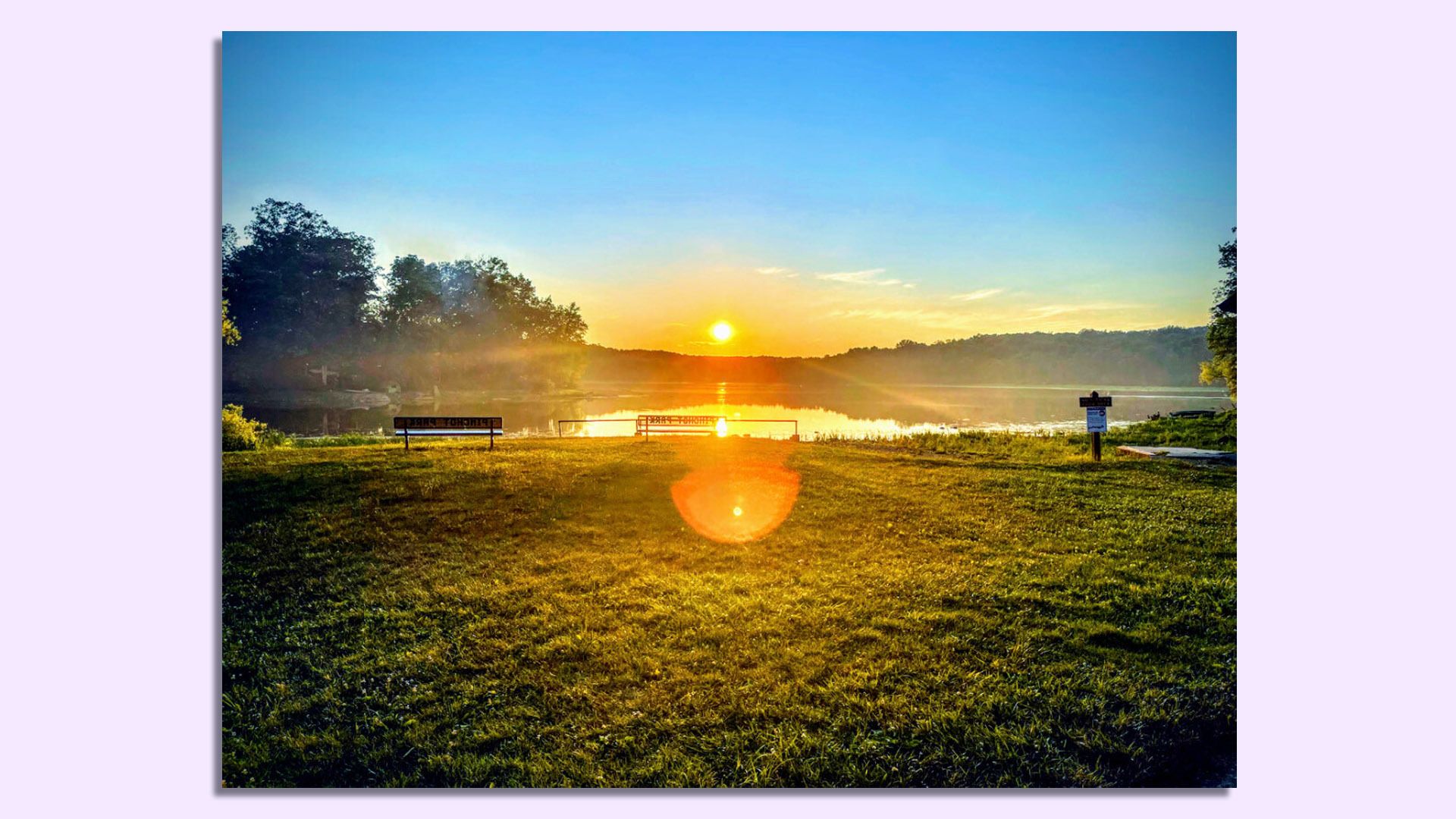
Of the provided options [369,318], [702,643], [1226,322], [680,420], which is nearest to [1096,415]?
[1226,322]

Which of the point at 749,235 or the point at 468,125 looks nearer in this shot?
the point at 468,125

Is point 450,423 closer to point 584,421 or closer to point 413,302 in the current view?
point 413,302

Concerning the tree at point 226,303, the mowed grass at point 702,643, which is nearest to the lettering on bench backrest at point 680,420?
the mowed grass at point 702,643

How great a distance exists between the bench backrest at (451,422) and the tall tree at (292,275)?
3.30 ft

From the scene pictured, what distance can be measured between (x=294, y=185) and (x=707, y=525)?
3803 mm

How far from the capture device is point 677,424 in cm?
777

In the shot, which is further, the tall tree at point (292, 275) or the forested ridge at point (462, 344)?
the forested ridge at point (462, 344)

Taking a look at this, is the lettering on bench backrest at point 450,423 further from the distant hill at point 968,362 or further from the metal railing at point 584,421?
the metal railing at point 584,421

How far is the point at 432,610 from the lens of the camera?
3912 millimetres

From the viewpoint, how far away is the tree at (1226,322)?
464cm
